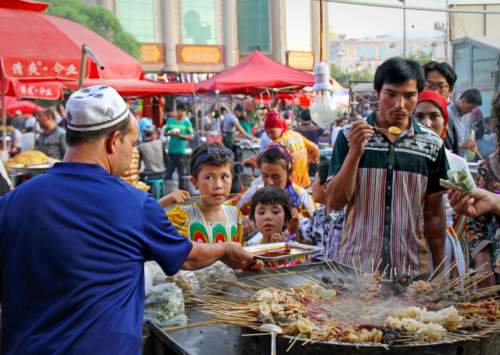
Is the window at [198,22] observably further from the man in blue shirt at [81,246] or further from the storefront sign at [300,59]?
the man in blue shirt at [81,246]

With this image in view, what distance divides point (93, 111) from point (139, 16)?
34556 millimetres

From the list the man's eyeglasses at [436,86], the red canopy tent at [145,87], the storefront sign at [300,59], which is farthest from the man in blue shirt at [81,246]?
the storefront sign at [300,59]

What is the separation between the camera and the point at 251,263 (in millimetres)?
2418

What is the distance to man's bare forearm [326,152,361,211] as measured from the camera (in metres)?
2.48

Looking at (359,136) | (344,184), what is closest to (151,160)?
(344,184)

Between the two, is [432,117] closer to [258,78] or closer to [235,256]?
[235,256]

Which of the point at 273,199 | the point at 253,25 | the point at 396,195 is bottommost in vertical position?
the point at 273,199

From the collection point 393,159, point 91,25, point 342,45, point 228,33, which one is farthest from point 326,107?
point 342,45

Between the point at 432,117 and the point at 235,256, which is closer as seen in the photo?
the point at 235,256

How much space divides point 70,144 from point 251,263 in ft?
3.18

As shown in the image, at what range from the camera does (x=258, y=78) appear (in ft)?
38.9

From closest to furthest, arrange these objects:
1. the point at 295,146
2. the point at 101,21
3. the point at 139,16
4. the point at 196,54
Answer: the point at 295,146, the point at 101,21, the point at 139,16, the point at 196,54

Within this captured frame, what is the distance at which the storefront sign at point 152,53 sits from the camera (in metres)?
33.7

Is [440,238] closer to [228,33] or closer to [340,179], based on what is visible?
[340,179]
